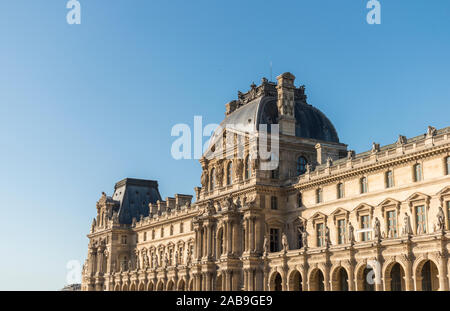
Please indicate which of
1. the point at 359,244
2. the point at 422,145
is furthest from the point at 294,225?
the point at 422,145

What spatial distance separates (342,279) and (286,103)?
76.5 feet

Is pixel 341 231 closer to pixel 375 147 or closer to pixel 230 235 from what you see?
pixel 375 147

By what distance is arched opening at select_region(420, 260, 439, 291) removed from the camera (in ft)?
155

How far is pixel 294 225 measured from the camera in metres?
65.6

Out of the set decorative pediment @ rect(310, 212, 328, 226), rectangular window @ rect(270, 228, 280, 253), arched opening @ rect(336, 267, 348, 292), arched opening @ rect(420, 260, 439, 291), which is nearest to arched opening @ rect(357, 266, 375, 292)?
arched opening @ rect(336, 267, 348, 292)

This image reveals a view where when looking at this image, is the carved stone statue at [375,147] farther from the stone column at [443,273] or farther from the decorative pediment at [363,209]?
the stone column at [443,273]

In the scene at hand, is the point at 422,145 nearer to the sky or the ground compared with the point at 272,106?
nearer to the ground

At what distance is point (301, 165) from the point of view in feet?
231

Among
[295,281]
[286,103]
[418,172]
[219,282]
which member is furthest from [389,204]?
[219,282]

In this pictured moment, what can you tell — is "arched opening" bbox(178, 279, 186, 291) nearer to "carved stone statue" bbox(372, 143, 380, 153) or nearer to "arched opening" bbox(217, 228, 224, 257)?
"arched opening" bbox(217, 228, 224, 257)

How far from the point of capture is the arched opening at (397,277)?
50094 mm
